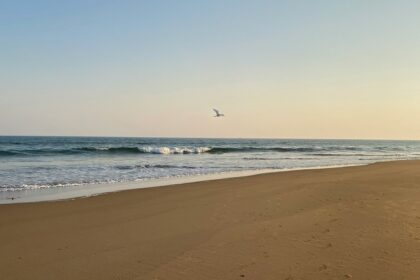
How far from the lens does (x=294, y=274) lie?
497cm

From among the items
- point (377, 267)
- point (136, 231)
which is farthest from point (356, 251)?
point (136, 231)

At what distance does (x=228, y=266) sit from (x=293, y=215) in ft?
10.8

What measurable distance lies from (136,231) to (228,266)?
2.40 m

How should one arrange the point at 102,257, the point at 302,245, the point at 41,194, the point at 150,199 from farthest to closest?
the point at 41,194 → the point at 150,199 → the point at 302,245 → the point at 102,257

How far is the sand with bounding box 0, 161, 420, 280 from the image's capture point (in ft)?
17.0

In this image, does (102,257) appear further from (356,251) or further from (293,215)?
(293,215)

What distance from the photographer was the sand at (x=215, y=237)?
17.0 ft

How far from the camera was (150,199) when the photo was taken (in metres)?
11.0

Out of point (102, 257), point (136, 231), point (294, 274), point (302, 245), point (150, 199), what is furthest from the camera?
point (150, 199)

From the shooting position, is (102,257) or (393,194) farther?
(393,194)

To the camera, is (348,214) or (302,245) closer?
(302,245)

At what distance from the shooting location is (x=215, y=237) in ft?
22.0

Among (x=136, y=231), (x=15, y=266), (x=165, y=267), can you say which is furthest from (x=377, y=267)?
(x=15, y=266)

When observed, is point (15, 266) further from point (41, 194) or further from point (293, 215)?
point (41, 194)
